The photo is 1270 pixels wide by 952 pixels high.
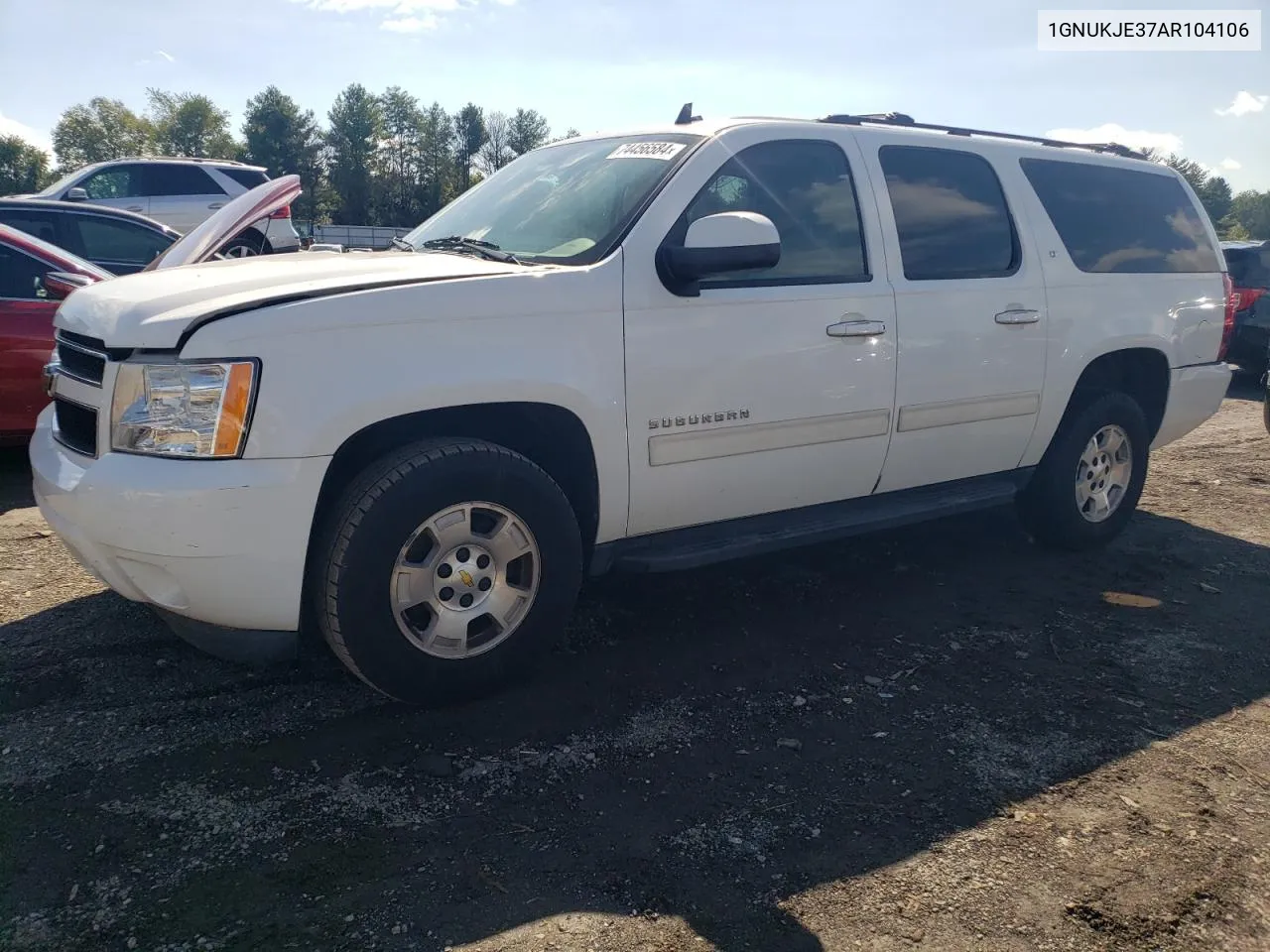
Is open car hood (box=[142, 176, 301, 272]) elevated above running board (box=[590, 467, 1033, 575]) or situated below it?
above

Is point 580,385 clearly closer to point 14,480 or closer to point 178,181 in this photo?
point 14,480

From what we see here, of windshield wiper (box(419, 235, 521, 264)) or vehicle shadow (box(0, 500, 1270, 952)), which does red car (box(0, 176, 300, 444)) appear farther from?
vehicle shadow (box(0, 500, 1270, 952))

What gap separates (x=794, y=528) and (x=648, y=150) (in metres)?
1.60

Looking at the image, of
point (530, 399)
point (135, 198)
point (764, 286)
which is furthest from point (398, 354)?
point (135, 198)

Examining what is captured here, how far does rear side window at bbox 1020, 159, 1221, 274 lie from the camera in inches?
186

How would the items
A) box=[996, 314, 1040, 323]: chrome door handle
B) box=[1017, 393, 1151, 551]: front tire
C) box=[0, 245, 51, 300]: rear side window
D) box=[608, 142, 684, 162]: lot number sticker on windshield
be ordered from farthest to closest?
1. box=[0, 245, 51, 300]: rear side window
2. box=[1017, 393, 1151, 551]: front tire
3. box=[996, 314, 1040, 323]: chrome door handle
4. box=[608, 142, 684, 162]: lot number sticker on windshield

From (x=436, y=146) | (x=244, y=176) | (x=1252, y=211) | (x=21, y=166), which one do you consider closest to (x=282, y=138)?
(x=436, y=146)

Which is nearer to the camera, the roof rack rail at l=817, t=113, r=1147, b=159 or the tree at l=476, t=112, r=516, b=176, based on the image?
the roof rack rail at l=817, t=113, r=1147, b=159

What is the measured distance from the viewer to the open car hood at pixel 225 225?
4.04 meters

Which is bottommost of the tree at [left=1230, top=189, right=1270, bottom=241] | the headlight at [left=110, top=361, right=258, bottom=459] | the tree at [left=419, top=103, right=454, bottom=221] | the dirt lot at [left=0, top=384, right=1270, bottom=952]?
the dirt lot at [left=0, top=384, right=1270, bottom=952]

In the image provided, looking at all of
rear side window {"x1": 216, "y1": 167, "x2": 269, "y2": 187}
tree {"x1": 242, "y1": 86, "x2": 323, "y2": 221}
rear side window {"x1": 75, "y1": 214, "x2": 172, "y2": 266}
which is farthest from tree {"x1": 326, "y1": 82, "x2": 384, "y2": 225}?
rear side window {"x1": 75, "y1": 214, "x2": 172, "y2": 266}

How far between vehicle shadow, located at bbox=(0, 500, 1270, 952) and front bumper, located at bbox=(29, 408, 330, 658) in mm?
437

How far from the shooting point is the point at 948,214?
14.0 ft

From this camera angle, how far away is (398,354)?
288 cm
